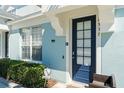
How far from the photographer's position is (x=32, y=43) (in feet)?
36.2

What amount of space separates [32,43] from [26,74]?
3472 mm

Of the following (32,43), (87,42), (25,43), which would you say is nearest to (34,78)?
(87,42)

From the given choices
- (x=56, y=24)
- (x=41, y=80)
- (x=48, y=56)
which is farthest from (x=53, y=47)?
(x=41, y=80)

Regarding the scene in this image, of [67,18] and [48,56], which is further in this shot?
Result: [48,56]

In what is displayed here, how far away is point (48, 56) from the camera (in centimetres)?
947

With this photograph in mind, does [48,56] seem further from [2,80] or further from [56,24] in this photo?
[2,80]

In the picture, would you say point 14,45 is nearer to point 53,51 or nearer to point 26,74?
point 53,51

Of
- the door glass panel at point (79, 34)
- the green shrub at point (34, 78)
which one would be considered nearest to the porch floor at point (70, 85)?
the green shrub at point (34, 78)

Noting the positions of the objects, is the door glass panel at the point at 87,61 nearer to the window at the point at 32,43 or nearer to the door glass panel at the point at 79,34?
the door glass panel at the point at 79,34

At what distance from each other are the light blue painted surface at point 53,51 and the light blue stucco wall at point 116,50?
2362 millimetres

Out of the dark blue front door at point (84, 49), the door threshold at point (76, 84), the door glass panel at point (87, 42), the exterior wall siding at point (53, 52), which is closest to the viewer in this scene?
the dark blue front door at point (84, 49)

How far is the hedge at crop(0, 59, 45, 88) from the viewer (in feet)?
24.9

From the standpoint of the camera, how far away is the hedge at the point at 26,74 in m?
7.59
